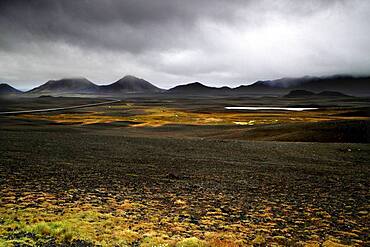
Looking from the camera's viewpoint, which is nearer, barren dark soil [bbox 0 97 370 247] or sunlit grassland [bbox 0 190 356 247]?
sunlit grassland [bbox 0 190 356 247]

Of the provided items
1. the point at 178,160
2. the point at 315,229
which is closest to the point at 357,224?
the point at 315,229

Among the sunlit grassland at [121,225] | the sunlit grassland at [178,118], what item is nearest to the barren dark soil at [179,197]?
the sunlit grassland at [121,225]

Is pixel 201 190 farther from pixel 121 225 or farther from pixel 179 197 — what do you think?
pixel 121 225

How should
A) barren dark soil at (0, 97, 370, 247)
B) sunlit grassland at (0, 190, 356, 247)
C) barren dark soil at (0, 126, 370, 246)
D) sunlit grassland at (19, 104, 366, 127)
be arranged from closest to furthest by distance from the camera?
→ sunlit grassland at (0, 190, 356, 247), barren dark soil at (0, 97, 370, 247), barren dark soil at (0, 126, 370, 246), sunlit grassland at (19, 104, 366, 127)

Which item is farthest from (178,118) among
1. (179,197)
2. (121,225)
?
(121,225)

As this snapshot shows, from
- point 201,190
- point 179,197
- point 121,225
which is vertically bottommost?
point 201,190

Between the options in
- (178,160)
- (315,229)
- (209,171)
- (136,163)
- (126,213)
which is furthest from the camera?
(178,160)

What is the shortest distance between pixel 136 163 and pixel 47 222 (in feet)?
45.7

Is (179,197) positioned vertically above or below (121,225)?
below

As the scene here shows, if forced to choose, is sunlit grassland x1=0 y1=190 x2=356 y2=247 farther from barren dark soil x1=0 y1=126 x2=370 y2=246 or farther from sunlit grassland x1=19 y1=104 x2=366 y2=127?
sunlit grassland x1=19 y1=104 x2=366 y2=127

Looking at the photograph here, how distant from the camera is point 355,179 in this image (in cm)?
2198

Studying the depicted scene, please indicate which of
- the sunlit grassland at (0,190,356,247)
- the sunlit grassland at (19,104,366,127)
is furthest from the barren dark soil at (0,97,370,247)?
the sunlit grassland at (19,104,366,127)

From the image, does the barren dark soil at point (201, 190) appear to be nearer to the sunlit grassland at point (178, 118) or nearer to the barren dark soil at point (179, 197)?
the barren dark soil at point (179, 197)

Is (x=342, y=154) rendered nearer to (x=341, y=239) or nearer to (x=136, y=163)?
(x=136, y=163)
